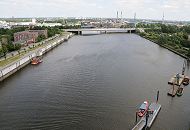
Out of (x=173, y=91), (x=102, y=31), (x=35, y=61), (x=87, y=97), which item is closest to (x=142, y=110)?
(x=87, y=97)

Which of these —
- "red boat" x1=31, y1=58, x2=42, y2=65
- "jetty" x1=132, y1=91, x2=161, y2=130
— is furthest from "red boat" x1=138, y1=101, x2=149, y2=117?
"red boat" x1=31, y1=58, x2=42, y2=65

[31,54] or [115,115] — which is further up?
[31,54]

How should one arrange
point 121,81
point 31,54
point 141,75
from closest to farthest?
point 121,81 < point 141,75 < point 31,54

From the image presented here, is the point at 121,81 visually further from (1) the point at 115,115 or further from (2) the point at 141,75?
(1) the point at 115,115

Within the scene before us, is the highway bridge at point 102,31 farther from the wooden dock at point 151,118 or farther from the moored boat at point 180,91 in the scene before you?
the wooden dock at point 151,118

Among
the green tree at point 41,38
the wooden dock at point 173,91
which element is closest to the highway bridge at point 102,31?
the green tree at point 41,38

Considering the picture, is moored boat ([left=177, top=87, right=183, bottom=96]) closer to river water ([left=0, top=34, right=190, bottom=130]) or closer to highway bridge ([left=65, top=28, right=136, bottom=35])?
river water ([left=0, top=34, right=190, bottom=130])

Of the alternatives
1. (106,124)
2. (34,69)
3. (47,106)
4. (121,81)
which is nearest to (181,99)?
(121,81)
